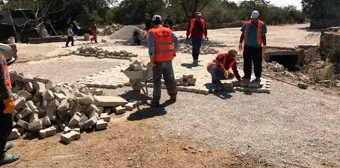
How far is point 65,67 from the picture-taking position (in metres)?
12.0

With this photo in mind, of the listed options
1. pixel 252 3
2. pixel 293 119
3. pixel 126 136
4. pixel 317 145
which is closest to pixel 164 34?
pixel 126 136

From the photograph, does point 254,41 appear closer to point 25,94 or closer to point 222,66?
point 222,66

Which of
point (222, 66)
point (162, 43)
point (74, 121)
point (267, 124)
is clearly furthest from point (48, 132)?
point (222, 66)

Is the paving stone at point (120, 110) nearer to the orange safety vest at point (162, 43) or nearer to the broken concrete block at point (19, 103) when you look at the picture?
the orange safety vest at point (162, 43)

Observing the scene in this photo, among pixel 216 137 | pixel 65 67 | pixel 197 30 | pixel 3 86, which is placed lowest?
pixel 216 137

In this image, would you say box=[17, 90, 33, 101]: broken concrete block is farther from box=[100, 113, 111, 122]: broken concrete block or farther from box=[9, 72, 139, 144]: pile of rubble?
box=[100, 113, 111, 122]: broken concrete block

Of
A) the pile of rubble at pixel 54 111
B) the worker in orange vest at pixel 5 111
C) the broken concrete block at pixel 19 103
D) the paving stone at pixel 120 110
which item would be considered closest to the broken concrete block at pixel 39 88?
the pile of rubble at pixel 54 111

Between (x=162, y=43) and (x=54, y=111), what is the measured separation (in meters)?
→ 2.28

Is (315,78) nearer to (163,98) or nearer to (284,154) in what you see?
(163,98)

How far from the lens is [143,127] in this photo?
19.6ft

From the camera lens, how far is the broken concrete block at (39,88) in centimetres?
626

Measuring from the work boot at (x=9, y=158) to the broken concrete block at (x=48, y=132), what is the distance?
745 millimetres

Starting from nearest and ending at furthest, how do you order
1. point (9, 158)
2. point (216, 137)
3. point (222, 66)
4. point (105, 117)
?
point (9, 158)
point (216, 137)
point (105, 117)
point (222, 66)

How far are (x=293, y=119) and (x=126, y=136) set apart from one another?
9.66 ft
